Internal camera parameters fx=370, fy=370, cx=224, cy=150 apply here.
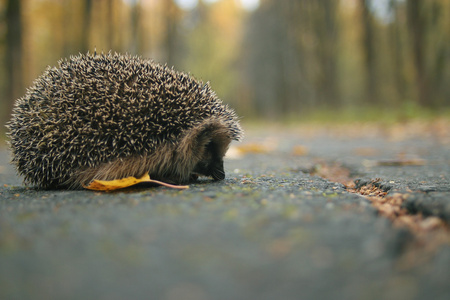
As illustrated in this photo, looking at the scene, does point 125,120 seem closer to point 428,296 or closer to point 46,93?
point 46,93

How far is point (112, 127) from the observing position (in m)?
3.38

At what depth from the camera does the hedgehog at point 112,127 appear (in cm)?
339

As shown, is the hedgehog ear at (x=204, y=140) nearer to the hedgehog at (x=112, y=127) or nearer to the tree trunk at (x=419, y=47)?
the hedgehog at (x=112, y=127)

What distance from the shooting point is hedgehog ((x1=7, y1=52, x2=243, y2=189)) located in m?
3.39

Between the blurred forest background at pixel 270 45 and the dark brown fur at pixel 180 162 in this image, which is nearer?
the dark brown fur at pixel 180 162

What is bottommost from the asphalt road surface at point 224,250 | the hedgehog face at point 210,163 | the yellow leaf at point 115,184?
the asphalt road surface at point 224,250

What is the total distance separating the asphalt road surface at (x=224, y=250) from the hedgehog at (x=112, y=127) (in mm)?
1024

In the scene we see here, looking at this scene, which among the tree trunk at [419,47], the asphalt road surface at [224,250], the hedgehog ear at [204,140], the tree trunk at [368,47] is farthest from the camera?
the tree trunk at [368,47]

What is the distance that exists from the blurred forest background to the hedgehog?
10.6 ft

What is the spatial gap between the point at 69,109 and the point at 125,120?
0.53 metres

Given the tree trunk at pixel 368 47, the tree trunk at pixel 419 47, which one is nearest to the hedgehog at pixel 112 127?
the tree trunk at pixel 419 47

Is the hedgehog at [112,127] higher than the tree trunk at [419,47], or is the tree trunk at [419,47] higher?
the tree trunk at [419,47]

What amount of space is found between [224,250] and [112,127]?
220 cm

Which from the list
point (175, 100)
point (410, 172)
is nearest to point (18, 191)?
point (175, 100)
